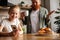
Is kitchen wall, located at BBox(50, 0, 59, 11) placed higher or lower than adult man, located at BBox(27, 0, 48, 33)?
higher

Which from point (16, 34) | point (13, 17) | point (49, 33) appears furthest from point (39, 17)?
point (16, 34)

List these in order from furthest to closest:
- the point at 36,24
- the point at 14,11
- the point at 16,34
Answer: the point at 36,24
the point at 14,11
the point at 16,34

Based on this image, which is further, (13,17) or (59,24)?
(59,24)

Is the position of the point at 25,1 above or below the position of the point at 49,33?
above

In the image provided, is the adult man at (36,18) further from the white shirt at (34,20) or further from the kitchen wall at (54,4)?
the kitchen wall at (54,4)

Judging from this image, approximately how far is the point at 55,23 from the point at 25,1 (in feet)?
2.80

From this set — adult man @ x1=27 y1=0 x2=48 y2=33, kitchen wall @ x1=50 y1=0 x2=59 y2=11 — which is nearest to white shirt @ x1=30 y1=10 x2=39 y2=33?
adult man @ x1=27 y1=0 x2=48 y2=33

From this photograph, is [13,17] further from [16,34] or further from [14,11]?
[16,34]

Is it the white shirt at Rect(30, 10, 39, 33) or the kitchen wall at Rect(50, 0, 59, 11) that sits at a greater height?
the kitchen wall at Rect(50, 0, 59, 11)

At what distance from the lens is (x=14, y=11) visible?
1.99 metres

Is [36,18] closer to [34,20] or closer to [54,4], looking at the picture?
[34,20]

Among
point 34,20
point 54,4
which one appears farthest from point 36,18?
point 54,4

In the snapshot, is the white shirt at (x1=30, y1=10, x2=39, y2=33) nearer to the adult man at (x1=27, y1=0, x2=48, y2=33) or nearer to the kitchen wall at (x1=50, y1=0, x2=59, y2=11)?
the adult man at (x1=27, y1=0, x2=48, y2=33)

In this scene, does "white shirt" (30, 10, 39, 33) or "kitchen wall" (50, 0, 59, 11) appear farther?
"kitchen wall" (50, 0, 59, 11)
